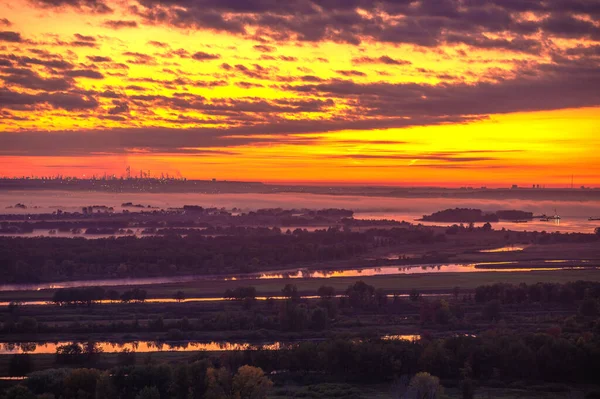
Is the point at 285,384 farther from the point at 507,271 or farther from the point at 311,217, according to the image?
the point at 311,217

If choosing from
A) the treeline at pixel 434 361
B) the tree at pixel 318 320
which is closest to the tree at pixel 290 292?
the tree at pixel 318 320

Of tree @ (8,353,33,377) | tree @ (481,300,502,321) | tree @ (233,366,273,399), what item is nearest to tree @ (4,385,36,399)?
tree @ (8,353,33,377)

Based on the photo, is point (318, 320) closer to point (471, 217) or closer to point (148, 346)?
point (148, 346)

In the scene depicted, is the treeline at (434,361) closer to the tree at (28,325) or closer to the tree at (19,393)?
the tree at (19,393)

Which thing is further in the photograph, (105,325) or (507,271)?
(507,271)

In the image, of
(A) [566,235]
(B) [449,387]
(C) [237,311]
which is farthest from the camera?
(A) [566,235]

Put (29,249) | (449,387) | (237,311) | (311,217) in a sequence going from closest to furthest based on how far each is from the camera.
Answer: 1. (449,387)
2. (237,311)
3. (29,249)
4. (311,217)

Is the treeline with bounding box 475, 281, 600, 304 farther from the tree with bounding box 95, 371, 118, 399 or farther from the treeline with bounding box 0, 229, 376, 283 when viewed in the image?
the tree with bounding box 95, 371, 118, 399

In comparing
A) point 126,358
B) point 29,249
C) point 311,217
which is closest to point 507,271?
point 126,358
